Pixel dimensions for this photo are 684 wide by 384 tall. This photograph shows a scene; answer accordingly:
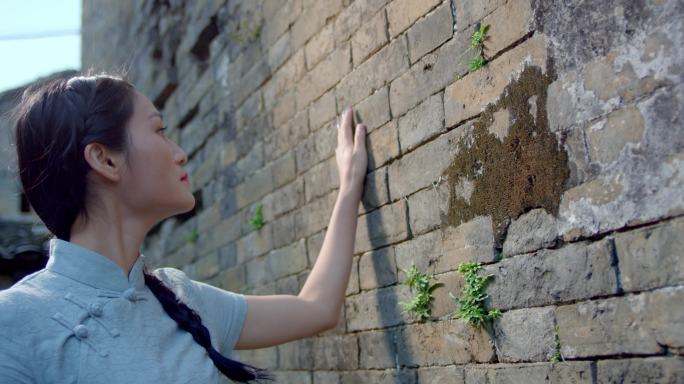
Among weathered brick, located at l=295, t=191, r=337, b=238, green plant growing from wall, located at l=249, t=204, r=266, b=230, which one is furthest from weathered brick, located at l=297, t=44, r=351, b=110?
green plant growing from wall, located at l=249, t=204, r=266, b=230

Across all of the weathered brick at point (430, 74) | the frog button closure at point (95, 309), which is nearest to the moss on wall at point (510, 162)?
the weathered brick at point (430, 74)

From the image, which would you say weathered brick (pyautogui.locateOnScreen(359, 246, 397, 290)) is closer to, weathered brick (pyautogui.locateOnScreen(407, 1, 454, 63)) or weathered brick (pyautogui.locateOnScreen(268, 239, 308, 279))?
weathered brick (pyautogui.locateOnScreen(268, 239, 308, 279))

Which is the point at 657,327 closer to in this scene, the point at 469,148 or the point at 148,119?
the point at 469,148

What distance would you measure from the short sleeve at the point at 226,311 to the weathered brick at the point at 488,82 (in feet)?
3.26

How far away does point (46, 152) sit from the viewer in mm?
2037

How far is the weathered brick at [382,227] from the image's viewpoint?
9.46 ft

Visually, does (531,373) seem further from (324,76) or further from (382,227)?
(324,76)

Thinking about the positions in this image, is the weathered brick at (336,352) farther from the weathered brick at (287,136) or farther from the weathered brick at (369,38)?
the weathered brick at (369,38)

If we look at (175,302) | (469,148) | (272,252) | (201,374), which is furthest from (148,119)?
(272,252)

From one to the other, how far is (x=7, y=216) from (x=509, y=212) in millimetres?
10357

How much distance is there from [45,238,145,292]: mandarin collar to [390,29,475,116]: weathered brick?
1327 millimetres

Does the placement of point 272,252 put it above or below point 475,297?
above

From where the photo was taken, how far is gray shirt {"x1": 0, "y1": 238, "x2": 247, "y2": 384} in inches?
68.8

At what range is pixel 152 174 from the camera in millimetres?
2186
